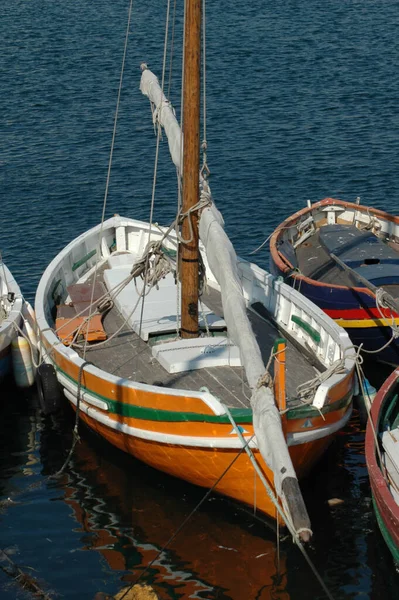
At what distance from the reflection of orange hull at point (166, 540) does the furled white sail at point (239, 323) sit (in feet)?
14.3

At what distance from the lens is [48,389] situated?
27.1m

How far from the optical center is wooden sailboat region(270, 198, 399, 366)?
1167 inches

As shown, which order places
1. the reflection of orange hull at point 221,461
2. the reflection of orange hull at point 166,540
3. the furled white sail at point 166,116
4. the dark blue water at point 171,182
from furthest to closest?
1. the furled white sail at point 166,116
2. the dark blue water at point 171,182
3. the reflection of orange hull at point 221,461
4. the reflection of orange hull at point 166,540

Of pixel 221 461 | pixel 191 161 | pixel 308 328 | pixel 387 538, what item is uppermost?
pixel 191 161

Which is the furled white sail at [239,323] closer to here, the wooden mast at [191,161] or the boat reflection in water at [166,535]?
the wooden mast at [191,161]

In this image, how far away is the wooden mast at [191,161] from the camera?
23.2 metres

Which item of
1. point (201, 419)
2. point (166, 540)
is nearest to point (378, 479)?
point (201, 419)

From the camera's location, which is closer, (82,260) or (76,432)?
(76,432)

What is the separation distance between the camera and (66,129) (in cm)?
5281

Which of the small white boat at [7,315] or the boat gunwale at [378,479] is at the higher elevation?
the small white boat at [7,315]

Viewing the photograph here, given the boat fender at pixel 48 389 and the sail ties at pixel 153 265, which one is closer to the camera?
the sail ties at pixel 153 265

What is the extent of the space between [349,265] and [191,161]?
29.3 ft

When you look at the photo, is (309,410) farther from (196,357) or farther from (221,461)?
(196,357)

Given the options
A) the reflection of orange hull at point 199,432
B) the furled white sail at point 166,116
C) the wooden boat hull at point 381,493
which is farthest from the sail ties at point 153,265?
the wooden boat hull at point 381,493
